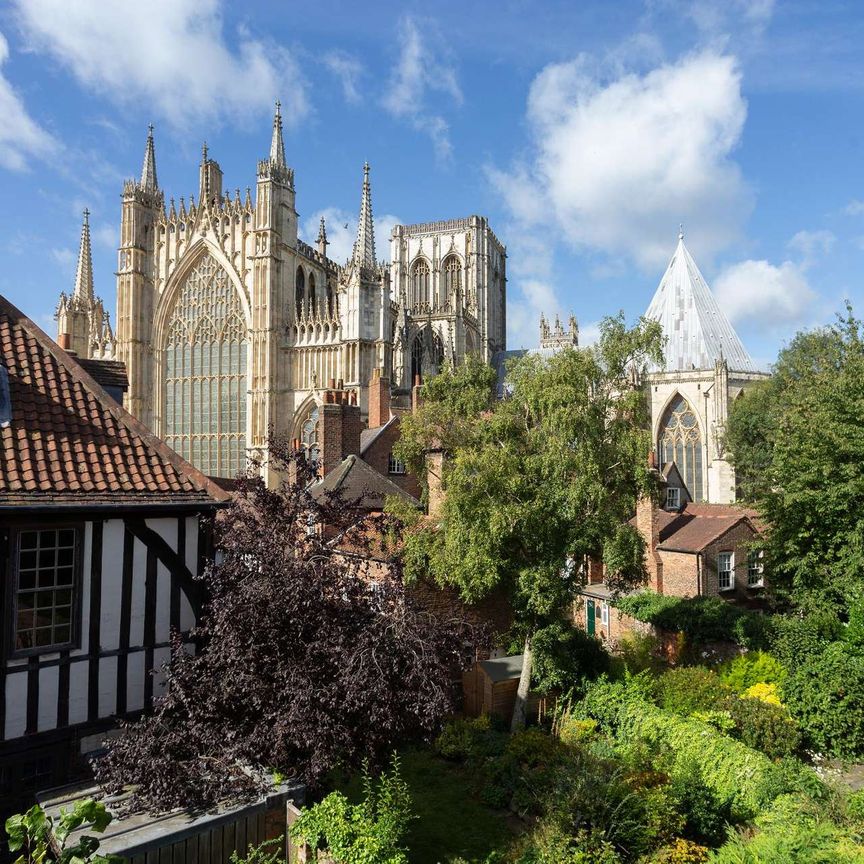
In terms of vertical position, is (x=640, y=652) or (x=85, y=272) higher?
(x=85, y=272)

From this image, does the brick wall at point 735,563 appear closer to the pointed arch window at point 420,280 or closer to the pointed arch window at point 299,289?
the pointed arch window at point 299,289

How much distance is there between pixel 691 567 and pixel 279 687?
18364 mm

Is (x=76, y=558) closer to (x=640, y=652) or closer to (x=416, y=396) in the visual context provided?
(x=640, y=652)

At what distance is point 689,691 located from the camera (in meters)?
15.0

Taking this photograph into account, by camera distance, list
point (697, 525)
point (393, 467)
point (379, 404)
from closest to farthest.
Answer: point (393, 467) < point (697, 525) < point (379, 404)

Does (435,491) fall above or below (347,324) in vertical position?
below

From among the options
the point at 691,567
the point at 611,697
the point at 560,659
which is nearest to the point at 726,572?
the point at 691,567

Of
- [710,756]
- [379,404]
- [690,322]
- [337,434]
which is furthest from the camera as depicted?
[690,322]

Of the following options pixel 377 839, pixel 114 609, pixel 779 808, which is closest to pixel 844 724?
pixel 779 808

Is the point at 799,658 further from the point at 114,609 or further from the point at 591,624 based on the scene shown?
the point at 114,609

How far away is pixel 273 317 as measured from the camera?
40156 mm

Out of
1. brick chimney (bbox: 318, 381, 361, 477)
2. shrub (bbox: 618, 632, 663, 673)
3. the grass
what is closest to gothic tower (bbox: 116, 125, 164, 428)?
brick chimney (bbox: 318, 381, 361, 477)

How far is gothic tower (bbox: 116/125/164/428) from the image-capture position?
42.6m

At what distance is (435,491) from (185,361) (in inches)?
1228
